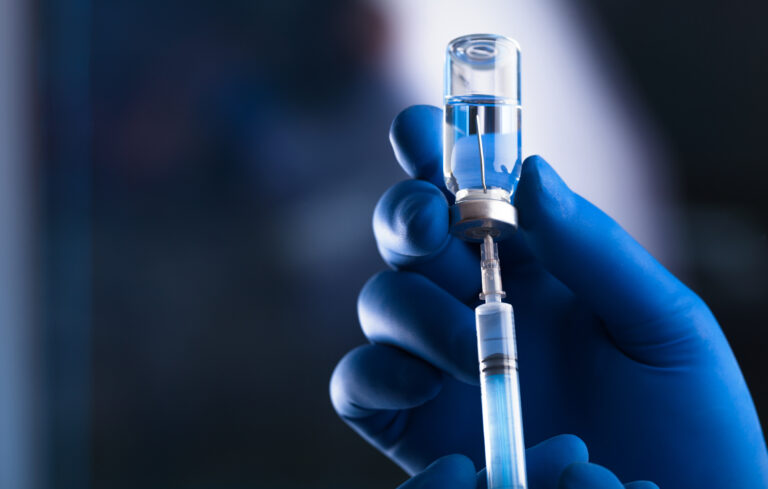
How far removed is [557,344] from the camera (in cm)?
94

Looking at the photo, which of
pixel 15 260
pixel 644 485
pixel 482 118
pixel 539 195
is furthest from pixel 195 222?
pixel 644 485

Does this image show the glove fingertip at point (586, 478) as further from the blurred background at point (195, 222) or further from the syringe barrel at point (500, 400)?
the blurred background at point (195, 222)

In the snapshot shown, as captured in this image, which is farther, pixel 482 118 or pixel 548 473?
pixel 482 118

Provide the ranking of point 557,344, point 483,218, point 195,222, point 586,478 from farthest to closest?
point 195,222 → point 557,344 → point 483,218 → point 586,478

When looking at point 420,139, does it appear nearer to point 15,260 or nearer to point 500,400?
point 500,400

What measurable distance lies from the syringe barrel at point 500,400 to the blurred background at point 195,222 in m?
1.26

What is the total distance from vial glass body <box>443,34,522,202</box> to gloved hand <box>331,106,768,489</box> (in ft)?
0.15

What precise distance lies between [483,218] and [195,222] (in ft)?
5.09

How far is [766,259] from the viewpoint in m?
1.58

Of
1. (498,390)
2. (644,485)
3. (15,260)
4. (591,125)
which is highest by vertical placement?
(591,125)

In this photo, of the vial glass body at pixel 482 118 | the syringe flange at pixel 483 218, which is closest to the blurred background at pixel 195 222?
the vial glass body at pixel 482 118

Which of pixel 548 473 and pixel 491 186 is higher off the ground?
pixel 491 186

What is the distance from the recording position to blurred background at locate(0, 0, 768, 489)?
78.1 inches

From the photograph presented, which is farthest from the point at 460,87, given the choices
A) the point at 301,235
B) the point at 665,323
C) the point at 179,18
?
the point at 179,18
